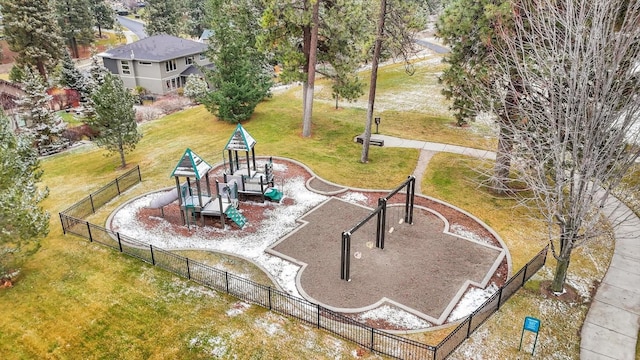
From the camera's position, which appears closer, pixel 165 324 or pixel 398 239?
pixel 165 324

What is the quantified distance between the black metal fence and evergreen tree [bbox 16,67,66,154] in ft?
58.6

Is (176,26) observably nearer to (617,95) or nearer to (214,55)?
(214,55)

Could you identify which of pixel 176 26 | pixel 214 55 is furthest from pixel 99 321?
pixel 176 26

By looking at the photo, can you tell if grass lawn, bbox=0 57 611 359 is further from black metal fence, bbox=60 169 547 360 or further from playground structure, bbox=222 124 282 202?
playground structure, bbox=222 124 282 202

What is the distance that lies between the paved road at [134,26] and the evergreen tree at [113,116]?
77.4 m

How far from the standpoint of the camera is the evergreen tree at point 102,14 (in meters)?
88.6

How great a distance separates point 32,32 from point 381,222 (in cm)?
5137

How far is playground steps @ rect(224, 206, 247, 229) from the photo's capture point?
19.9 metres

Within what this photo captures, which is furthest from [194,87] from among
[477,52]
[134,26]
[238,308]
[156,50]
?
[134,26]

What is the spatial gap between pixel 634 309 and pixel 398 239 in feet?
28.1

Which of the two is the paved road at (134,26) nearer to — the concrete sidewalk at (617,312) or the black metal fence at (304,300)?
the black metal fence at (304,300)

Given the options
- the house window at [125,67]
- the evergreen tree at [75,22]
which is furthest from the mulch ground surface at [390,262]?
the evergreen tree at [75,22]

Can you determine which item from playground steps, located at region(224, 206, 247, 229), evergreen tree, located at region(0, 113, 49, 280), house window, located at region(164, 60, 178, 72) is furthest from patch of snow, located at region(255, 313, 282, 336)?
house window, located at region(164, 60, 178, 72)

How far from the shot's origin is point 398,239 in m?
19.1
